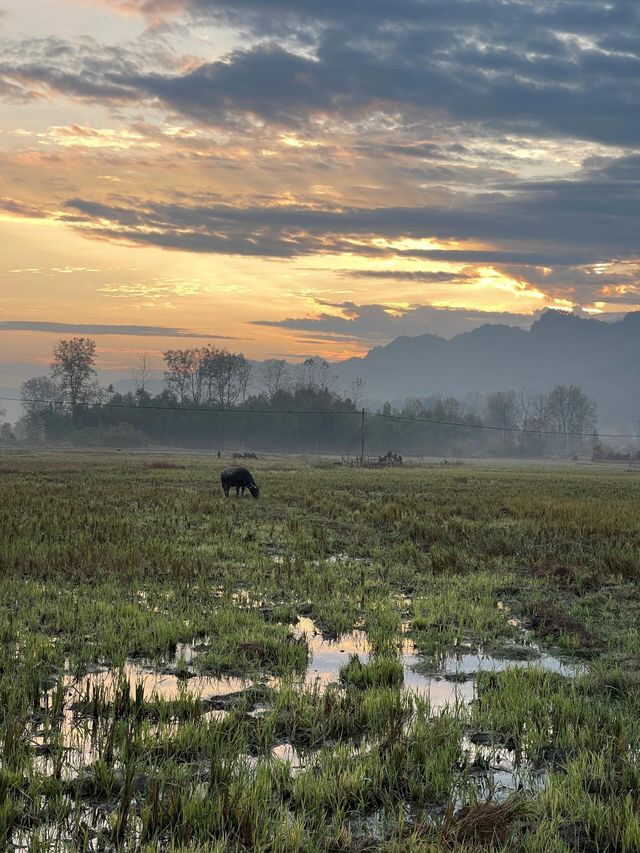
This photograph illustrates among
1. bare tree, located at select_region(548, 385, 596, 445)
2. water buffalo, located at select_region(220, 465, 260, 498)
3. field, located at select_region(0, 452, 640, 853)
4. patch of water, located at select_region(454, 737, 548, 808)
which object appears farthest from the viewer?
bare tree, located at select_region(548, 385, 596, 445)

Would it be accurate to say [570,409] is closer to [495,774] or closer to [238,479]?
[238,479]

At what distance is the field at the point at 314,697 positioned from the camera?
391 centimetres

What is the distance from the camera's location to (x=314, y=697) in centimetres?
588

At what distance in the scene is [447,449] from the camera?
156 metres

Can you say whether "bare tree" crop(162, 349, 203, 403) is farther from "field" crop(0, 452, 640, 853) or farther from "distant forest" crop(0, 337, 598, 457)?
"field" crop(0, 452, 640, 853)

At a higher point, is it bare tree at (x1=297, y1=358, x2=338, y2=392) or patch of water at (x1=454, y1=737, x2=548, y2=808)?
bare tree at (x1=297, y1=358, x2=338, y2=392)

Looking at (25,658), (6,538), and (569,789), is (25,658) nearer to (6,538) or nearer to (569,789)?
(569,789)

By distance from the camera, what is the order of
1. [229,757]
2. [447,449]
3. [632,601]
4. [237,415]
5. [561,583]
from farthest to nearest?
1. [447,449]
2. [237,415]
3. [561,583]
4. [632,601]
5. [229,757]

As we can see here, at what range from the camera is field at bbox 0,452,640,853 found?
3.91m

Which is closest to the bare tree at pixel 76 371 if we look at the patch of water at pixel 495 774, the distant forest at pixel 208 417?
the distant forest at pixel 208 417

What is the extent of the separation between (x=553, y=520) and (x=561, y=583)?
26.9 ft

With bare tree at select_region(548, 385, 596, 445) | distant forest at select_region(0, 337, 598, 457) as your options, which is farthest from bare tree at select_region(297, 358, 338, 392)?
bare tree at select_region(548, 385, 596, 445)

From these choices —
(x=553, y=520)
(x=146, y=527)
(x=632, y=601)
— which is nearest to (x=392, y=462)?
(x=553, y=520)

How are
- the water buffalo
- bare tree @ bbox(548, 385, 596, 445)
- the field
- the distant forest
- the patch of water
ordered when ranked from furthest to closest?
bare tree @ bbox(548, 385, 596, 445) < the distant forest < the water buffalo < the patch of water < the field
